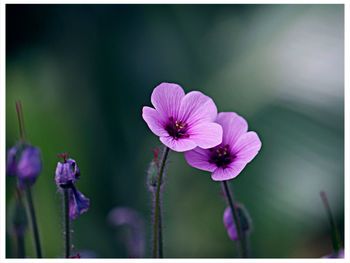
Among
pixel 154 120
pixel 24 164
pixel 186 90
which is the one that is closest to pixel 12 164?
pixel 24 164

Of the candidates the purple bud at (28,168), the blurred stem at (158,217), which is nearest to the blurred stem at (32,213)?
the purple bud at (28,168)

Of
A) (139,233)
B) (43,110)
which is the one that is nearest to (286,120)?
(43,110)

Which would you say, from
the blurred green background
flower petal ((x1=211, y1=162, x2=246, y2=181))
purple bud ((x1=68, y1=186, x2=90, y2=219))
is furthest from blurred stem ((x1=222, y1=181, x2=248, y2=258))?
the blurred green background

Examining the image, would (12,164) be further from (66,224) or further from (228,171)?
(228,171)

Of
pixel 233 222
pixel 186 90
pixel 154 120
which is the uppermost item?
pixel 186 90

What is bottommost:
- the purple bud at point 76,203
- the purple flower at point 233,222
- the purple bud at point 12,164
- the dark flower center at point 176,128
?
the purple flower at point 233,222

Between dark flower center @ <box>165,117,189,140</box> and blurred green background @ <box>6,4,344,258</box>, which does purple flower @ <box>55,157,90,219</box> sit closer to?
dark flower center @ <box>165,117,189,140</box>

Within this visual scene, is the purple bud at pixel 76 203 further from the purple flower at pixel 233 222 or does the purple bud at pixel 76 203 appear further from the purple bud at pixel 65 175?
the purple flower at pixel 233 222
